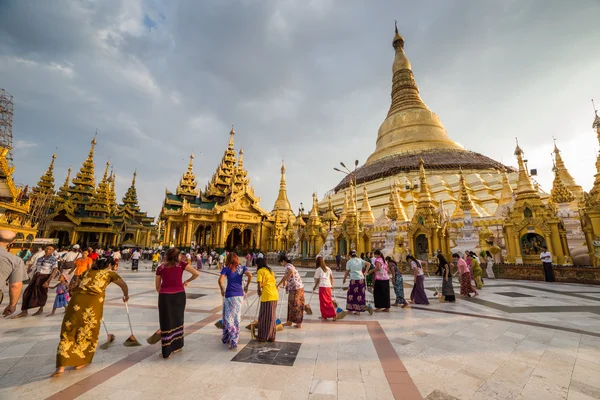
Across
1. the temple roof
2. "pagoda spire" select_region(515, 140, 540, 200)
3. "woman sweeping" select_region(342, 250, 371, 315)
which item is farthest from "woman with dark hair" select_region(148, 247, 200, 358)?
the temple roof

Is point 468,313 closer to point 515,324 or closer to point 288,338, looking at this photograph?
point 515,324

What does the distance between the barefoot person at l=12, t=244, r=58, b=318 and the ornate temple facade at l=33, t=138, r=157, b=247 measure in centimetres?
2800

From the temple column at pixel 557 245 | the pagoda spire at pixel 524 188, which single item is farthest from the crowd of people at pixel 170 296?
the pagoda spire at pixel 524 188

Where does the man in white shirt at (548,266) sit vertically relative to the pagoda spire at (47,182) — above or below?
below

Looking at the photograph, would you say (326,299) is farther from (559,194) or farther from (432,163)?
(432,163)

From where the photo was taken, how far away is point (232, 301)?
155 inches

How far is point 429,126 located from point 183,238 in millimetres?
36560

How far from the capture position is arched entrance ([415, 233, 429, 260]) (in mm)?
16953

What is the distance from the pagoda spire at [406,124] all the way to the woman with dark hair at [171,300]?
37.6m

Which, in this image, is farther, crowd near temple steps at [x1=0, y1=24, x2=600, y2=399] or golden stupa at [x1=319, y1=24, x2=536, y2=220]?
golden stupa at [x1=319, y1=24, x2=536, y2=220]

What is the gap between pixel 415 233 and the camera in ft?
56.3

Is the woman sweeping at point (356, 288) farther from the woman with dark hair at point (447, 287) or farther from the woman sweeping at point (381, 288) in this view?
the woman with dark hair at point (447, 287)

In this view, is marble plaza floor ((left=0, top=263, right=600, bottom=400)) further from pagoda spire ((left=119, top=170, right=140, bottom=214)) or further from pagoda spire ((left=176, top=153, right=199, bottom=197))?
pagoda spire ((left=119, top=170, right=140, bottom=214))

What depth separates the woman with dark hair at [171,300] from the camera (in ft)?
11.3
